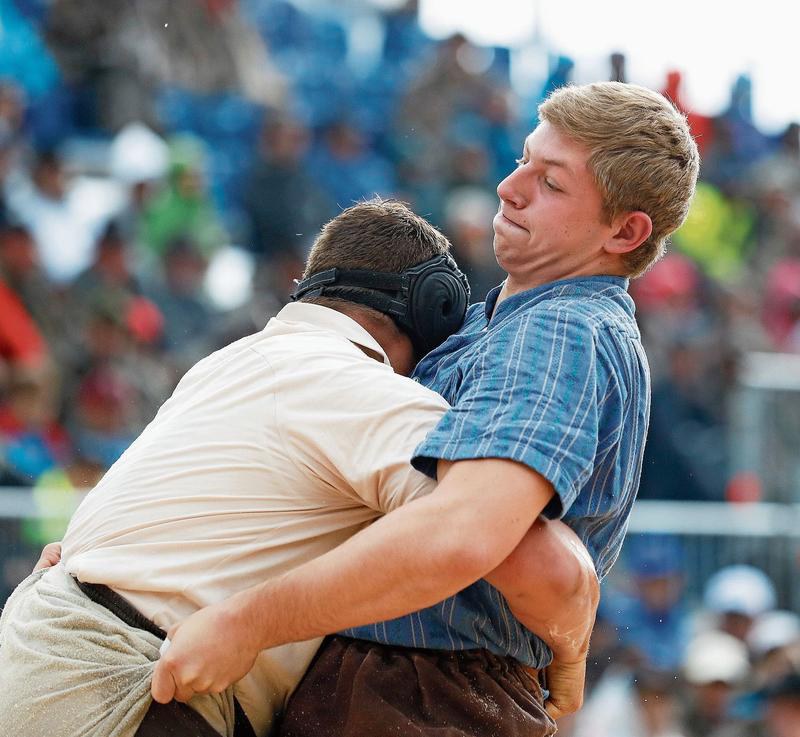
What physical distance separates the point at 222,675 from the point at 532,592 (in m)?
0.51

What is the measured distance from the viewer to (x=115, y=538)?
2.36 metres

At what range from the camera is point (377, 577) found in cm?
207

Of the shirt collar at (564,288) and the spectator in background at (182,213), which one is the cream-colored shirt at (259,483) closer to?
the shirt collar at (564,288)

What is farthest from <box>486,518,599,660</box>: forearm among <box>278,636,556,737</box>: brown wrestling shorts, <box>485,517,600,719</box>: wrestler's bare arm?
<box>278,636,556,737</box>: brown wrestling shorts

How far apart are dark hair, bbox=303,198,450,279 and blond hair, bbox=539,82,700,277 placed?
335mm

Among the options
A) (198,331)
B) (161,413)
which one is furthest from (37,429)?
(161,413)

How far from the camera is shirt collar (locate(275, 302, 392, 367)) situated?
8.15 ft

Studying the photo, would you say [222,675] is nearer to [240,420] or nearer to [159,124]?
[240,420]

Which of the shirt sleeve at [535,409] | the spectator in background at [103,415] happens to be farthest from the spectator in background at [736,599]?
the shirt sleeve at [535,409]

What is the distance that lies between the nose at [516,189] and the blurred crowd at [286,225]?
3.77 m

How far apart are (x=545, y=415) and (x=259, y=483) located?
0.50 metres

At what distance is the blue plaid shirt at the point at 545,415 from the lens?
2139 mm

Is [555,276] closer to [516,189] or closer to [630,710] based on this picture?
[516,189]

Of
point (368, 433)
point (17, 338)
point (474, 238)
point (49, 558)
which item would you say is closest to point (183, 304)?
point (17, 338)
